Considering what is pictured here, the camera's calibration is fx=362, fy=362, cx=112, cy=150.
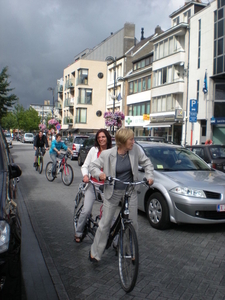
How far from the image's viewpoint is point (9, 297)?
9.86 feet

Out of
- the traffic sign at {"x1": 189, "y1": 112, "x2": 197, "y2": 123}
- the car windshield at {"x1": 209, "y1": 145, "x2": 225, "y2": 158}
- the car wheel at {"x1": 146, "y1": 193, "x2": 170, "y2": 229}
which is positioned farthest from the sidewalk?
the traffic sign at {"x1": 189, "y1": 112, "x2": 197, "y2": 123}

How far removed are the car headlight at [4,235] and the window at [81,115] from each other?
6097 centimetres

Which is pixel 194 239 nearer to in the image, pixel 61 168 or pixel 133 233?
pixel 133 233

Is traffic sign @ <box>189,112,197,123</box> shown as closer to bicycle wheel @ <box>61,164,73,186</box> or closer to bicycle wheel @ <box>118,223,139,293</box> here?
bicycle wheel @ <box>61,164,73,186</box>

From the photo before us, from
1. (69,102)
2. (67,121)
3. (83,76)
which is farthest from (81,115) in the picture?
(69,102)

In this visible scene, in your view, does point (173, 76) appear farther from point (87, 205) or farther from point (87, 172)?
point (87, 205)

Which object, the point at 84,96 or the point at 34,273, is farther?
the point at 84,96

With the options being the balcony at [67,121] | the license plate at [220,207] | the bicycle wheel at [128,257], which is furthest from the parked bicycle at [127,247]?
the balcony at [67,121]

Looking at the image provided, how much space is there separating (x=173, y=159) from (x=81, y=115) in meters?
57.1

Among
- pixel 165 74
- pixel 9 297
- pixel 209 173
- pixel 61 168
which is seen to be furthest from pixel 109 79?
pixel 9 297

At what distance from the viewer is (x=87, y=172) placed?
5145mm

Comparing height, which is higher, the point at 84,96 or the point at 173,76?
the point at 84,96

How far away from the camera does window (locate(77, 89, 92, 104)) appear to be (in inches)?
2486

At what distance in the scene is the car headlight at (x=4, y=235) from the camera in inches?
118
